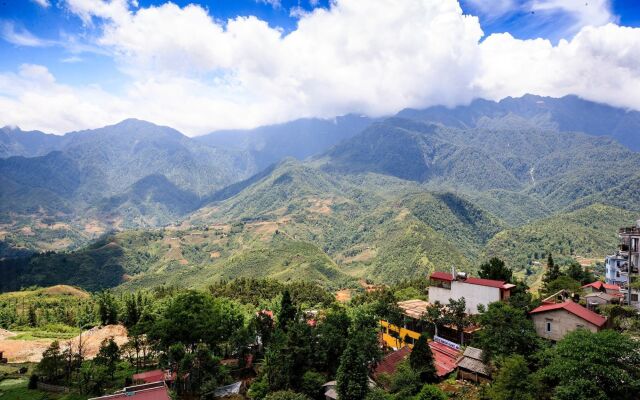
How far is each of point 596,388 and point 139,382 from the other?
40337 millimetres

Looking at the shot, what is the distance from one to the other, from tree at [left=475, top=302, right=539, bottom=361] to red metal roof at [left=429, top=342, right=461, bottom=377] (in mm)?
3749

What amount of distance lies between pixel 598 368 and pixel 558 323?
41.1ft

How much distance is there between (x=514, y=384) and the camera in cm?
3127

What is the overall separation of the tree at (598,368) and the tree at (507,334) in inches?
252

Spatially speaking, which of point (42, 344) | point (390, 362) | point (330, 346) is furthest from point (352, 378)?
point (42, 344)

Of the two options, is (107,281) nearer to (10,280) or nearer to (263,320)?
(10,280)

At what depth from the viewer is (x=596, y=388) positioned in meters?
27.6

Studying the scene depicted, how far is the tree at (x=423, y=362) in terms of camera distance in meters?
39.0

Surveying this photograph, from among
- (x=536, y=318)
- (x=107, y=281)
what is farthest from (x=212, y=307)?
(x=107, y=281)

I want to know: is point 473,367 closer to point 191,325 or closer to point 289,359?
point 289,359

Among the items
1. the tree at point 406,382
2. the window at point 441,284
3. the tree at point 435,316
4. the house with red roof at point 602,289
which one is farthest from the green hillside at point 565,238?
the tree at point 406,382

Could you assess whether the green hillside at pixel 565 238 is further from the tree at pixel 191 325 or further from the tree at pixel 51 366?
the tree at pixel 51 366

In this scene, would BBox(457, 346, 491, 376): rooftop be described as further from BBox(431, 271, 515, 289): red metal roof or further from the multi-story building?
the multi-story building

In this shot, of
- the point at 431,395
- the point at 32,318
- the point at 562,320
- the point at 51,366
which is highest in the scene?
the point at 562,320
